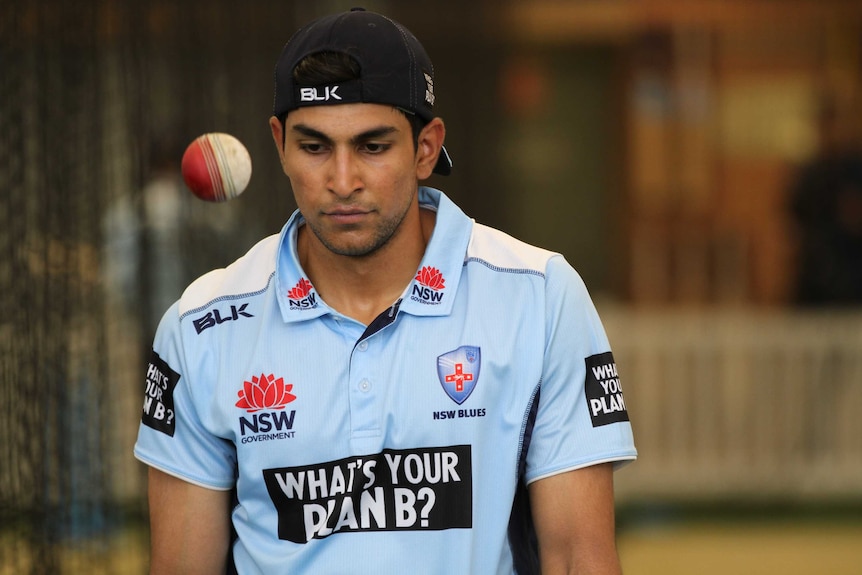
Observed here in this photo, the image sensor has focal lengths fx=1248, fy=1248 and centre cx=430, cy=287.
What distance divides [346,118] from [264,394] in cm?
58

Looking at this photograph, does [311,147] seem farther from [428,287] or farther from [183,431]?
[183,431]

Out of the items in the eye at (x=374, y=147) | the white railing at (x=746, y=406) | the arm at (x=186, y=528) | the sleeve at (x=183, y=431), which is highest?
the eye at (x=374, y=147)

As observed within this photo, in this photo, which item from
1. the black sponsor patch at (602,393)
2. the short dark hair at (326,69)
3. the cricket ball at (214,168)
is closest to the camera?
the short dark hair at (326,69)

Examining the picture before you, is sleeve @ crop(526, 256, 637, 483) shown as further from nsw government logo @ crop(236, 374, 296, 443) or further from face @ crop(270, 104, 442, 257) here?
nsw government logo @ crop(236, 374, 296, 443)

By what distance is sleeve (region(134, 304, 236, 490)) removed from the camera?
257 centimetres

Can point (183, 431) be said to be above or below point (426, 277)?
below

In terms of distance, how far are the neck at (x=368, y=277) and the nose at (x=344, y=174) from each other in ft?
0.65

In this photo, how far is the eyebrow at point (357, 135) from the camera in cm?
244

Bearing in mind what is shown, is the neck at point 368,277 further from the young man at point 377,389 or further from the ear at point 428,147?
the ear at point 428,147

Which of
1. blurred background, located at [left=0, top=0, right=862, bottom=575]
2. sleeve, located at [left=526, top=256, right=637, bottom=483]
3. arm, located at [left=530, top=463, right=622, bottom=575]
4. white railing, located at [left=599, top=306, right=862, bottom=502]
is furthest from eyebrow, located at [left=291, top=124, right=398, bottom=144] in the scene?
white railing, located at [left=599, top=306, right=862, bottom=502]

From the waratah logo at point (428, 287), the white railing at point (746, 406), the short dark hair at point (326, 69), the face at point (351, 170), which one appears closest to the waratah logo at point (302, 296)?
the face at point (351, 170)

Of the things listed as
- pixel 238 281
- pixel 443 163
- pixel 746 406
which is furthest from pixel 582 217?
pixel 238 281

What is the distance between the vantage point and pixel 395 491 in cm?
246

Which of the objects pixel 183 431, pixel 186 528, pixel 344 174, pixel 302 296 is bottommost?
pixel 186 528
